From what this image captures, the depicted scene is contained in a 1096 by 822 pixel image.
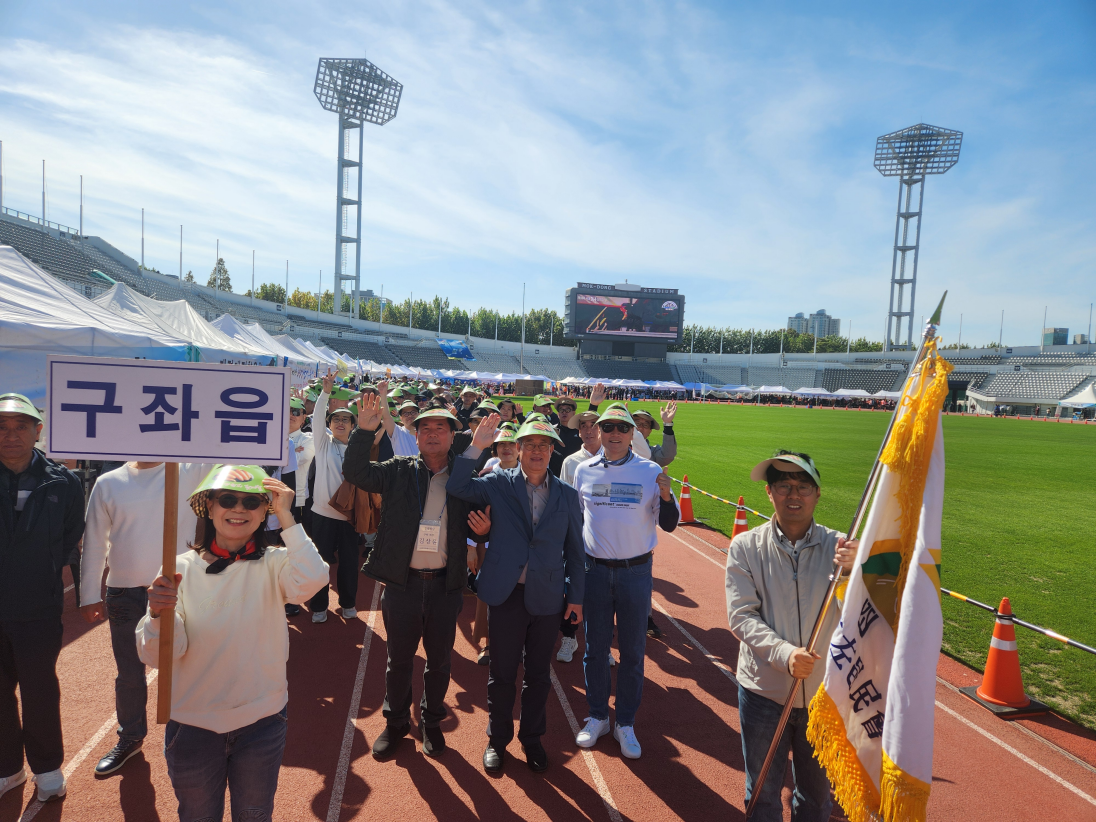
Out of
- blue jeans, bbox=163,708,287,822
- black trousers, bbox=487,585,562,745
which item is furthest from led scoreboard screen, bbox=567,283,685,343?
blue jeans, bbox=163,708,287,822

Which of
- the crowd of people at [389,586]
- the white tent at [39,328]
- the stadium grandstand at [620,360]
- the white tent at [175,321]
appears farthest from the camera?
the stadium grandstand at [620,360]

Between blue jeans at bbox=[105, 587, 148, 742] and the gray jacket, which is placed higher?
the gray jacket

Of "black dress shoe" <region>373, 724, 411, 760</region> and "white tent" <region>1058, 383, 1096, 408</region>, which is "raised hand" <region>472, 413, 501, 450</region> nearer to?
"black dress shoe" <region>373, 724, 411, 760</region>

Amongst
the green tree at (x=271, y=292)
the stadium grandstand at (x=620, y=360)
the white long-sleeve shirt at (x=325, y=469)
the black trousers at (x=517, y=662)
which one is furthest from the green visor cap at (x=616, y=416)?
the green tree at (x=271, y=292)

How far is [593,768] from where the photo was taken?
412 centimetres

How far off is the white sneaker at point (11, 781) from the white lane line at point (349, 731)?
190 centimetres

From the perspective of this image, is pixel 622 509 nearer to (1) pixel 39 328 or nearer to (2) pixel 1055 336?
(1) pixel 39 328

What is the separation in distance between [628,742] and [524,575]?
154cm

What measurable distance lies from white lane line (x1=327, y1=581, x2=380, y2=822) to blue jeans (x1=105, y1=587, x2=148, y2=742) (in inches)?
53.9

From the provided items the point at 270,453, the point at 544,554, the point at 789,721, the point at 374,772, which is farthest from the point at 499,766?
the point at 270,453

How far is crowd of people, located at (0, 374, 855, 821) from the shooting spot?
260 centimetres

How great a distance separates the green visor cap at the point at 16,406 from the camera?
130 inches

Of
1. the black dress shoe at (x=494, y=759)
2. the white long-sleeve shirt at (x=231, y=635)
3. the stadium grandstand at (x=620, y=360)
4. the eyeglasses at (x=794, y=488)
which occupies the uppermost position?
the stadium grandstand at (x=620, y=360)

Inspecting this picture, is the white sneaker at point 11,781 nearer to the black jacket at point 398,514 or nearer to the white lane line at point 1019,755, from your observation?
the black jacket at point 398,514
